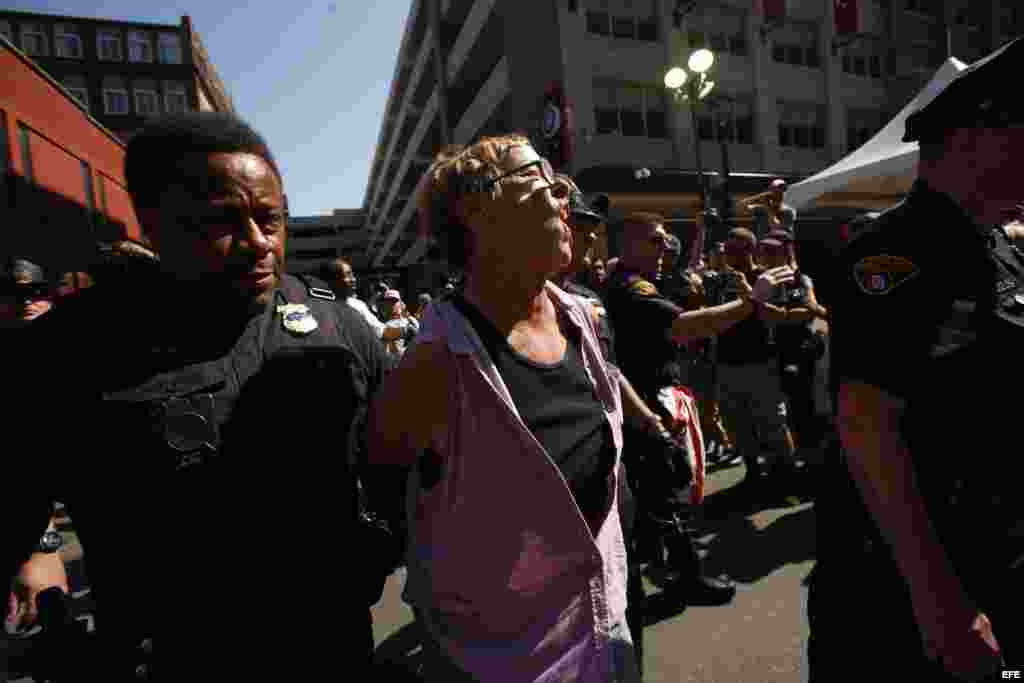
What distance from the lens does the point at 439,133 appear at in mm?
32750

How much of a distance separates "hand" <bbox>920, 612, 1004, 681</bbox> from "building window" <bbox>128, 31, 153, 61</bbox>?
181 ft

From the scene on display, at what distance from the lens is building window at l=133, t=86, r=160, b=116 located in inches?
1654

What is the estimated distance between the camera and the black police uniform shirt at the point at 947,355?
122cm

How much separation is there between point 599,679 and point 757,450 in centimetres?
422

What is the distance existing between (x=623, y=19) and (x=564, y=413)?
69.0 feet

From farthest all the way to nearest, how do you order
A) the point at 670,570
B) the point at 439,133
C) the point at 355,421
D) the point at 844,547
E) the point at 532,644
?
the point at 439,133, the point at 670,570, the point at 844,547, the point at 532,644, the point at 355,421

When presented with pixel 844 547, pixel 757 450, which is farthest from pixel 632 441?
pixel 757 450

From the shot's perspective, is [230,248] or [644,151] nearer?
[230,248]

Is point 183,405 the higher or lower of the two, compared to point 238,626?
higher

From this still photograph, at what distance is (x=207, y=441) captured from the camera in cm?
102

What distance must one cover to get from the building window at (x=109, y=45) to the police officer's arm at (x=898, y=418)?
181 feet

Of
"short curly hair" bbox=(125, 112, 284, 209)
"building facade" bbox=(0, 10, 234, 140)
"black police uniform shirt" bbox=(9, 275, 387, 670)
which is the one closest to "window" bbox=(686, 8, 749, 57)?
"short curly hair" bbox=(125, 112, 284, 209)

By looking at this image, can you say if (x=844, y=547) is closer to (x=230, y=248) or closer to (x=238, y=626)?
(x=238, y=626)

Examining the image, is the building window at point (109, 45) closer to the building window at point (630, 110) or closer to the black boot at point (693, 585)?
the building window at point (630, 110)
